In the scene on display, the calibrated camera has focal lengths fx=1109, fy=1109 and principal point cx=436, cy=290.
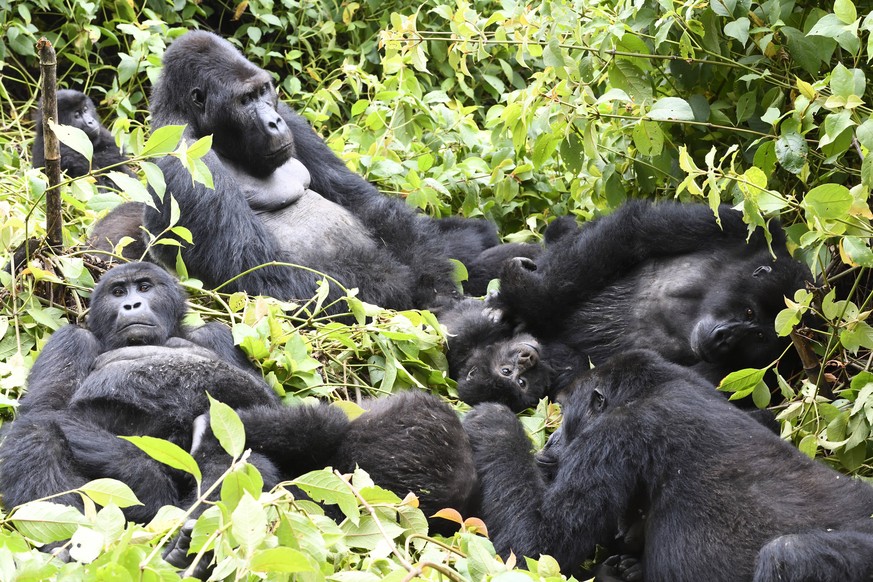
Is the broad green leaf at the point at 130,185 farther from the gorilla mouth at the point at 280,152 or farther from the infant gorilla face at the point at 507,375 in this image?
the gorilla mouth at the point at 280,152

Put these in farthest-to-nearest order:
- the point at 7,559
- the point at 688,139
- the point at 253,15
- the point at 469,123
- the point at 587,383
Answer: the point at 253,15 → the point at 469,123 → the point at 688,139 → the point at 587,383 → the point at 7,559

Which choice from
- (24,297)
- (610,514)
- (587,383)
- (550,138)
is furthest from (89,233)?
(610,514)

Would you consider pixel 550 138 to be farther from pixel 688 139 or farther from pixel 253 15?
pixel 253 15

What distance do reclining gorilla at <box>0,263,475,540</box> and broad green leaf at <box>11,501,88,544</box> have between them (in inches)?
21.4

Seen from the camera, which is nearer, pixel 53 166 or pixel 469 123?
pixel 53 166

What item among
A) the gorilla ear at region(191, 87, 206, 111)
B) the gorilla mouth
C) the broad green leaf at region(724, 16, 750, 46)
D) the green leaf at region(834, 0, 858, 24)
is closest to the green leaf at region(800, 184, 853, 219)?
the green leaf at region(834, 0, 858, 24)

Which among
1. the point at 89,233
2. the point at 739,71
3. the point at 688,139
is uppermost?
the point at 739,71

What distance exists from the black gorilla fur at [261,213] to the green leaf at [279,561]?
278 cm

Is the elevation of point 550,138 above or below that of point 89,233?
above

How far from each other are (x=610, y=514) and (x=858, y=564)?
76 centimetres

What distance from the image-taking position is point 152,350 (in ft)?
11.9

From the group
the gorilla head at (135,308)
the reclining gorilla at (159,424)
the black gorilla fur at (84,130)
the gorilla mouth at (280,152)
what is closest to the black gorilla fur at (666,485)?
the reclining gorilla at (159,424)

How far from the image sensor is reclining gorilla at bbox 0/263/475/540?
3.16 m

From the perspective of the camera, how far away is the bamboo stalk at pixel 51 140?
3557mm
